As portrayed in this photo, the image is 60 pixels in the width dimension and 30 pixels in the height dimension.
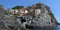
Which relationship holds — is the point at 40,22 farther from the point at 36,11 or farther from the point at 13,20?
the point at 13,20

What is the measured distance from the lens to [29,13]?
364ft

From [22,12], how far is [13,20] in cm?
2672

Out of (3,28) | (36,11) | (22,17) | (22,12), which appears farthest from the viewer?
(36,11)

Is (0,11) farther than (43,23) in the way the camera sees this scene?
No

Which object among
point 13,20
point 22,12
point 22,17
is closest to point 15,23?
point 13,20

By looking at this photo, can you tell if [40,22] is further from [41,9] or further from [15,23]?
[15,23]

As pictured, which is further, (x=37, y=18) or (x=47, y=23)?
(x=47, y=23)

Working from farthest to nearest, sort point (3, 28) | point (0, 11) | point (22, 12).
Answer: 1. point (22, 12)
2. point (0, 11)
3. point (3, 28)

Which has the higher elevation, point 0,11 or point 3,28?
point 0,11

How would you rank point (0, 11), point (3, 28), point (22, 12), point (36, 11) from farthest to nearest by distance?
point (36, 11), point (22, 12), point (0, 11), point (3, 28)

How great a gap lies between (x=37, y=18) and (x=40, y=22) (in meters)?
2.15

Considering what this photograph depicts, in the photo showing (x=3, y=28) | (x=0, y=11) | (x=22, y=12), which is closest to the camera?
(x=3, y=28)

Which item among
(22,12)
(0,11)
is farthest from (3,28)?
(22,12)

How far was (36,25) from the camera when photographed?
110188 millimetres
